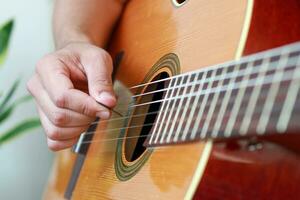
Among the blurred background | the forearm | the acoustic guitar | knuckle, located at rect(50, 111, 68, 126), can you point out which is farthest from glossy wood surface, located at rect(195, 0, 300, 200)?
the blurred background

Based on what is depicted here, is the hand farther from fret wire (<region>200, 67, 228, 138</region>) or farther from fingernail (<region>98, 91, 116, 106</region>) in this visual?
fret wire (<region>200, 67, 228, 138</region>)

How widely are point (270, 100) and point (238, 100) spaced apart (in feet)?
0.13

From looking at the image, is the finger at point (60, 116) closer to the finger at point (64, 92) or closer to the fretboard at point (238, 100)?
the finger at point (64, 92)

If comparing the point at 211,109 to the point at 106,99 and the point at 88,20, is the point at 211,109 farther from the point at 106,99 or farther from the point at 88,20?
the point at 88,20

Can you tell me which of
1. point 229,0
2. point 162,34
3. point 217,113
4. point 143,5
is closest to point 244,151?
point 217,113

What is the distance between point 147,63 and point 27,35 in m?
0.93

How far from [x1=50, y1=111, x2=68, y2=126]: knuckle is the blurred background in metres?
0.81

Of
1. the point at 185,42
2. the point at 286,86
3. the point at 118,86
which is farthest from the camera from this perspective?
the point at 118,86

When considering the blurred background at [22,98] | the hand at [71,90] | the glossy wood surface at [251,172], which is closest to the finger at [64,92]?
the hand at [71,90]

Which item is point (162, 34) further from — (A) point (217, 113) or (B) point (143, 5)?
(A) point (217, 113)

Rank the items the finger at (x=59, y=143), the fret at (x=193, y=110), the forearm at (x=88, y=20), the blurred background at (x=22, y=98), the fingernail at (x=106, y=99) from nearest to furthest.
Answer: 1. the fret at (x=193, y=110)
2. the fingernail at (x=106, y=99)
3. the finger at (x=59, y=143)
4. the forearm at (x=88, y=20)
5. the blurred background at (x=22, y=98)

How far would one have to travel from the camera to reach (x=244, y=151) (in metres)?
0.46

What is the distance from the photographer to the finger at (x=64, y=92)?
67cm

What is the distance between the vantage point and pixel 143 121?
68 cm
